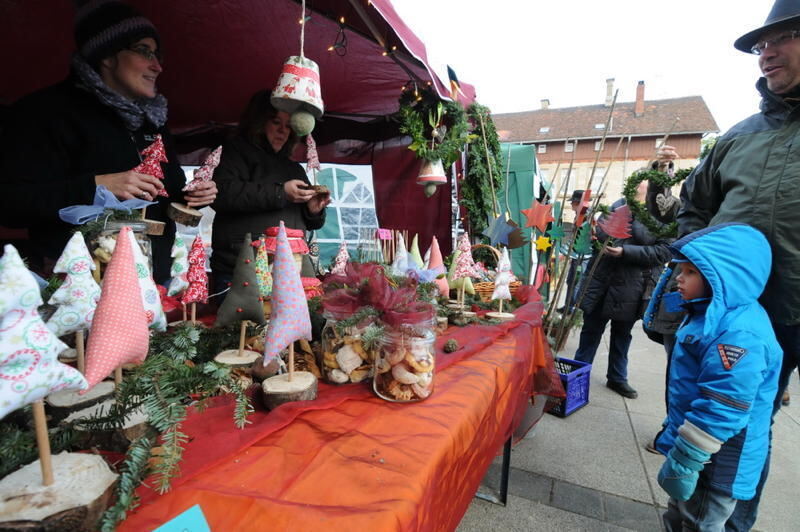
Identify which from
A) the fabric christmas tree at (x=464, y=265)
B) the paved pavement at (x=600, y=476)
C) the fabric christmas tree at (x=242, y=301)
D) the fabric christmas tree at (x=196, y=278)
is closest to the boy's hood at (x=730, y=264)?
the fabric christmas tree at (x=464, y=265)

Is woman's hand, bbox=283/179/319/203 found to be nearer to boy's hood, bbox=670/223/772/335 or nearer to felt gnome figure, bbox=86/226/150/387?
felt gnome figure, bbox=86/226/150/387

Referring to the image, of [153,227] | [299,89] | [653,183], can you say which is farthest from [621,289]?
[153,227]

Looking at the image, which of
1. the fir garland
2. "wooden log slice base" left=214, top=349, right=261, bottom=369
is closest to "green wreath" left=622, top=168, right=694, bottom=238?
the fir garland

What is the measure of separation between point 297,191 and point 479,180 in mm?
2843

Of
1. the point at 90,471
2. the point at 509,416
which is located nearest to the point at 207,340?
the point at 90,471

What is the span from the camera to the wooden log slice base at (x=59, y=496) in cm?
45

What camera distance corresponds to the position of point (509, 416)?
5.03 feet

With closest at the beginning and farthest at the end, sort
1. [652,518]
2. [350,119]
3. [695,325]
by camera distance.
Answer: [695,325] → [652,518] → [350,119]

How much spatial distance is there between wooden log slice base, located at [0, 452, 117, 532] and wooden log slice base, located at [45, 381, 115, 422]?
21cm

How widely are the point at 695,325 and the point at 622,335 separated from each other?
7.41 ft

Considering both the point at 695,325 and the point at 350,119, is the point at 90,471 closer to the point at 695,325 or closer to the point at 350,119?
the point at 695,325

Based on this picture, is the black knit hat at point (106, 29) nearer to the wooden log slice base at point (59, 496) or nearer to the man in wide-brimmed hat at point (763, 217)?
the wooden log slice base at point (59, 496)

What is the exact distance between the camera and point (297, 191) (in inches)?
68.3

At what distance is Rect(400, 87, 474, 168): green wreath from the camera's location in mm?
3343
